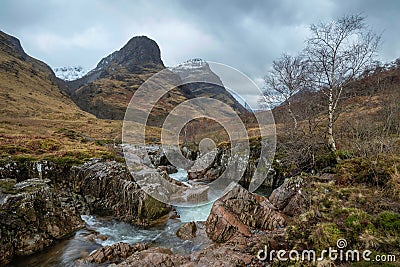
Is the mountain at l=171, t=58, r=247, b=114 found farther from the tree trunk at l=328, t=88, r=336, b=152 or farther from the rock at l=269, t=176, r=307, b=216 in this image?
the rock at l=269, t=176, r=307, b=216

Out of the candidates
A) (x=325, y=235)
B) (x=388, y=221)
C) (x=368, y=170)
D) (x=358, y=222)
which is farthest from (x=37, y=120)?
A: (x=388, y=221)

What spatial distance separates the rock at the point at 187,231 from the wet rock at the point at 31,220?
5545 millimetres

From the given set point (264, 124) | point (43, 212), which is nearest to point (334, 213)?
point (43, 212)

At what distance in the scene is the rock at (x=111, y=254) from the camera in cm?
823

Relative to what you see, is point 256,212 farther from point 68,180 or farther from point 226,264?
point 68,180

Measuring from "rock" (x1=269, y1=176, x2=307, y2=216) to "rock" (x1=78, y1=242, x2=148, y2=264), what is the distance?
809 cm

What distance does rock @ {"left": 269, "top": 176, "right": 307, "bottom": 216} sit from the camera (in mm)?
11550

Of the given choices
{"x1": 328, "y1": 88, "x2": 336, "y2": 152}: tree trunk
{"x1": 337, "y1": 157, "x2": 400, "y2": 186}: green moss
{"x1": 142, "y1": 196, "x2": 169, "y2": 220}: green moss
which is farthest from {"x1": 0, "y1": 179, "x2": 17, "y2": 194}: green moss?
{"x1": 328, "y1": 88, "x2": 336, "y2": 152}: tree trunk

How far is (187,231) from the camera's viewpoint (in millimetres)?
11000

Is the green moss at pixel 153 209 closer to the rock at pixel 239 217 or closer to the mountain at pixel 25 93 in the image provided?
the rock at pixel 239 217

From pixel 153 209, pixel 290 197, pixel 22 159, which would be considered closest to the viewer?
pixel 290 197

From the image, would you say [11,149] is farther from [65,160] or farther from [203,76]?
[203,76]

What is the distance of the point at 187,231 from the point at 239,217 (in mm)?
2769

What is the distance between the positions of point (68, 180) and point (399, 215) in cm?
1863
